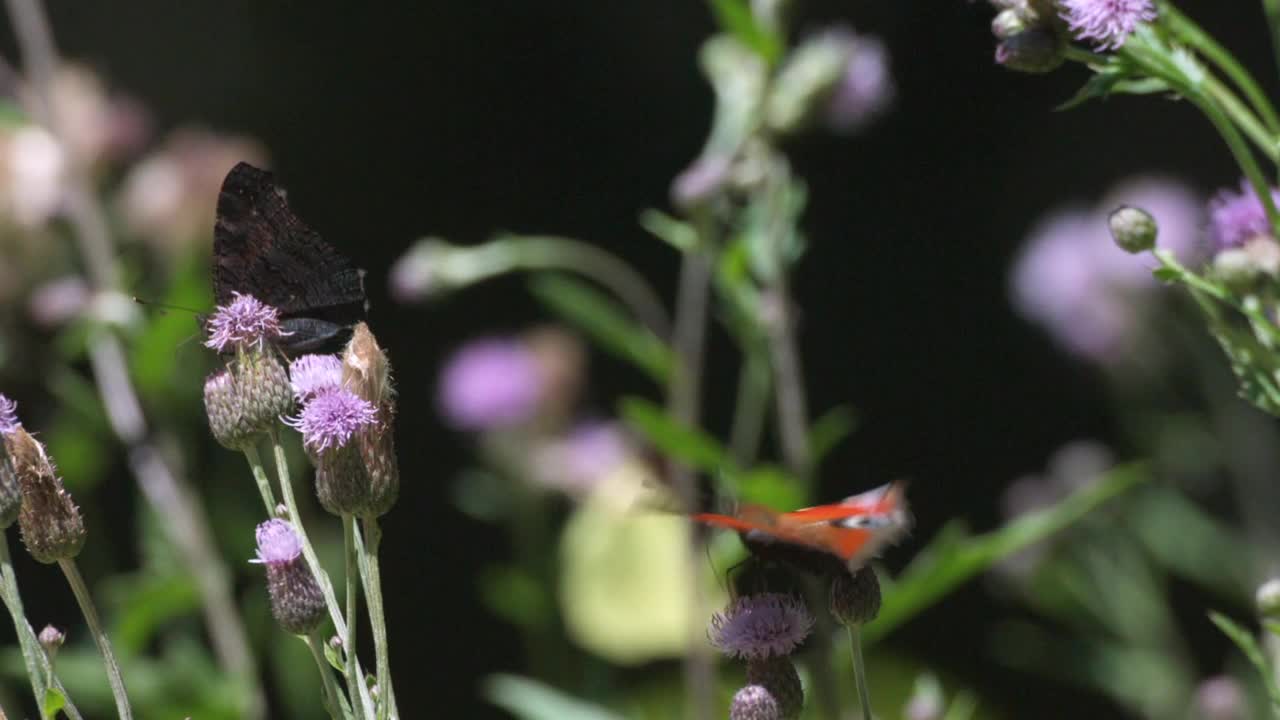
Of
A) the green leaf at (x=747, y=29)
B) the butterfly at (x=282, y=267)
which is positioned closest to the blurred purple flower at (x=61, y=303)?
the green leaf at (x=747, y=29)

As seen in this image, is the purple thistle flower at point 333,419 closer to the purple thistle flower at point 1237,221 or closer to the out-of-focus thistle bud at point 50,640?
the out-of-focus thistle bud at point 50,640

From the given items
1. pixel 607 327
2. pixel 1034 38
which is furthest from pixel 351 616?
pixel 607 327

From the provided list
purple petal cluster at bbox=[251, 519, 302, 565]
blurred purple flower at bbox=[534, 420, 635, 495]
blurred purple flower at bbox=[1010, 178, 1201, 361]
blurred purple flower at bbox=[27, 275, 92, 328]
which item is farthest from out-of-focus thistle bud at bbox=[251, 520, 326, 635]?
blurred purple flower at bbox=[1010, 178, 1201, 361]

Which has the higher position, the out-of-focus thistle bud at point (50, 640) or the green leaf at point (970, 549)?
the out-of-focus thistle bud at point (50, 640)

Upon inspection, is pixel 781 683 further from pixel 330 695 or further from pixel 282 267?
pixel 282 267

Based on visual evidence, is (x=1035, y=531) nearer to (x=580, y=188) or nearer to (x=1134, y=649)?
(x=1134, y=649)

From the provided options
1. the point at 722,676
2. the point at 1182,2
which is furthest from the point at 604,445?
the point at 1182,2

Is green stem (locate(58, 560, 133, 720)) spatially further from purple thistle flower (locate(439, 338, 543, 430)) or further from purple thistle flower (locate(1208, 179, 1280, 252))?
purple thistle flower (locate(439, 338, 543, 430))
